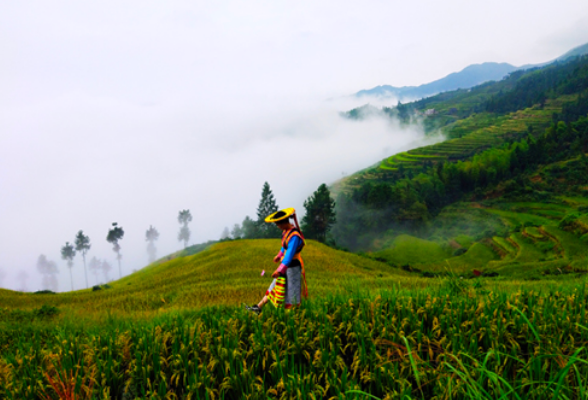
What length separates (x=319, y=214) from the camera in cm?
4803

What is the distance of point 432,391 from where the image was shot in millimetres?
2855

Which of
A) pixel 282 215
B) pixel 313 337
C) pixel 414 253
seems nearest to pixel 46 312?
pixel 282 215

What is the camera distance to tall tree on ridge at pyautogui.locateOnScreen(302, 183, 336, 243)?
47.9 metres

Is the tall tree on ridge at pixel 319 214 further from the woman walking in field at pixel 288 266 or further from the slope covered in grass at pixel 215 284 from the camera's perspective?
the woman walking in field at pixel 288 266

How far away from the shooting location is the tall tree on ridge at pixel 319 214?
47.9 meters

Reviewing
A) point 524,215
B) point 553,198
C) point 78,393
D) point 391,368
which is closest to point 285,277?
point 391,368

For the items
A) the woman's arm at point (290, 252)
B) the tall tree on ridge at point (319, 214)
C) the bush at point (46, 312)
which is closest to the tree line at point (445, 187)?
the tall tree on ridge at point (319, 214)

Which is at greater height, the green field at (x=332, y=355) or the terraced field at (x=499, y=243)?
the green field at (x=332, y=355)

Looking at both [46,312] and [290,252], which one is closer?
[290,252]

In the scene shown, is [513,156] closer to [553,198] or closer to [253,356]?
[553,198]

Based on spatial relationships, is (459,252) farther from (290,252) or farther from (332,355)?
(332,355)

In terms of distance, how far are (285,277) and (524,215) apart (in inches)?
2544

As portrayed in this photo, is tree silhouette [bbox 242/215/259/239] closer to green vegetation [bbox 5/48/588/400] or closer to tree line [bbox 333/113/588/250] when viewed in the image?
tree line [bbox 333/113/588/250]

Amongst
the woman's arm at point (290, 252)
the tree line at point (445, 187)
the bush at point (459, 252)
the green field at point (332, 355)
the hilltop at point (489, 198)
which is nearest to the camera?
the green field at point (332, 355)
